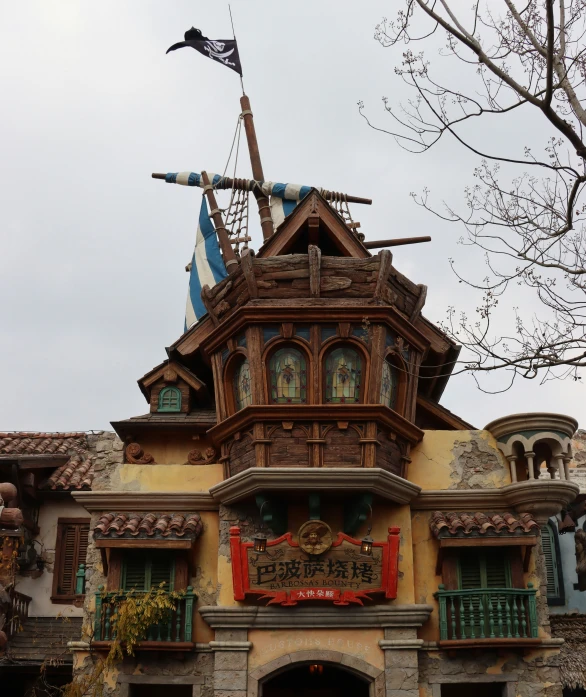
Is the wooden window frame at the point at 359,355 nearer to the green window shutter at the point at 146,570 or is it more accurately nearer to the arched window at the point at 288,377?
the arched window at the point at 288,377

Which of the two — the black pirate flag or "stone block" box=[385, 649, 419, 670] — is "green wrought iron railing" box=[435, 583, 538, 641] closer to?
"stone block" box=[385, 649, 419, 670]

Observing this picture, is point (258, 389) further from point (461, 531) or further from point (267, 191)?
point (267, 191)

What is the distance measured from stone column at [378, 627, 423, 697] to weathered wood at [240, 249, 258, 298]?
22.5ft

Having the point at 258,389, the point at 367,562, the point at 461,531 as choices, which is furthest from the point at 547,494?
the point at 258,389

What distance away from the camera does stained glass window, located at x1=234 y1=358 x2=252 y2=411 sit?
1712cm

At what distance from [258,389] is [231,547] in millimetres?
2972

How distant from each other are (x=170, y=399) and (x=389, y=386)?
5.04m

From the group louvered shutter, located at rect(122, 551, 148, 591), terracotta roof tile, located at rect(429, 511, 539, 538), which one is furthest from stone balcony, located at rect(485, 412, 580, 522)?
louvered shutter, located at rect(122, 551, 148, 591)

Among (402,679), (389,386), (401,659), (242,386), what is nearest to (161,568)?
(242,386)

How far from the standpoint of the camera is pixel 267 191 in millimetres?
25734

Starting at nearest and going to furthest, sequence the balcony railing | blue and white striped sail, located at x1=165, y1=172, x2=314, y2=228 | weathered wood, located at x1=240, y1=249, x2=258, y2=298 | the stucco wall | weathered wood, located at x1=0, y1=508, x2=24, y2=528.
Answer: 1. weathered wood, located at x1=240, y1=249, x2=258, y2=298
2. weathered wood, located at x1=0, y1=508, x2=24, y2=528
3. the balcony railing
4. the stucco wall
5. blue and white striped sail, located at x1=165, y1=172, x2=314, y2=228

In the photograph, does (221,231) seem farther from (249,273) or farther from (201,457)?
(201,457)

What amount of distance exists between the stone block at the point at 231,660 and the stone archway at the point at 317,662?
240mm

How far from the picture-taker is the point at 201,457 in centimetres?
1866
